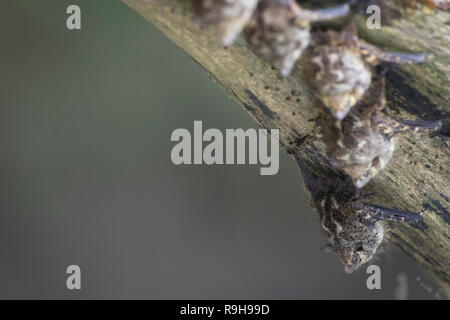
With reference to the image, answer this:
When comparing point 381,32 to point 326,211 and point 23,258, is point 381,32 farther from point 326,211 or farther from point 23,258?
point 23,258

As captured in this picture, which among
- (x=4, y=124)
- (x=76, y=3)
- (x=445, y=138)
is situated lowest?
(x=445, y=138)

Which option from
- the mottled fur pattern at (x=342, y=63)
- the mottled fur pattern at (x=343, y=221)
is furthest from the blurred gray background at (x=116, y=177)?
the mottled fur pattern at (x=342, y=63)

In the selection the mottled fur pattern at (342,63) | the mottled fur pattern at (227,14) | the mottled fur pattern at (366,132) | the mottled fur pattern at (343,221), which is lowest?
the mottled fur pattern at (343,221)

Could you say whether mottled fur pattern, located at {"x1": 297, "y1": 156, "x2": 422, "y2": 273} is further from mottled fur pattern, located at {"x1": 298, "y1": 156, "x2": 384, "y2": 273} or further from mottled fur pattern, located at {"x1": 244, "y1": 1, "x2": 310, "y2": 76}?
mottled fur pattern, located at {"x1": 244, "y1": 1, "x2": 310, "y2": 76}

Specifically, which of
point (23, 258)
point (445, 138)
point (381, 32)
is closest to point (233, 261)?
point (23, 258)

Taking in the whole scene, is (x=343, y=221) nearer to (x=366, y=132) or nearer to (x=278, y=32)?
(x=366, y=132)

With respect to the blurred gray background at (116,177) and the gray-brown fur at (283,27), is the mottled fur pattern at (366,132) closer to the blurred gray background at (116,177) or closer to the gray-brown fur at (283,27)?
the gray-brown fur at (283,27)

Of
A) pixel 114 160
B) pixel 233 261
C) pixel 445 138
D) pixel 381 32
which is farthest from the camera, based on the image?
pixel 233 261

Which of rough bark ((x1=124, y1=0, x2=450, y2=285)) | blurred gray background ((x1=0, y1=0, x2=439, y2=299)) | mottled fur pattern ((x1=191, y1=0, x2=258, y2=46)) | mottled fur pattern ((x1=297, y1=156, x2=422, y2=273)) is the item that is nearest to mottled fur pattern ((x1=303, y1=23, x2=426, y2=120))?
rough bark ((x1=124, y1=0, x2=450, y2=285))
